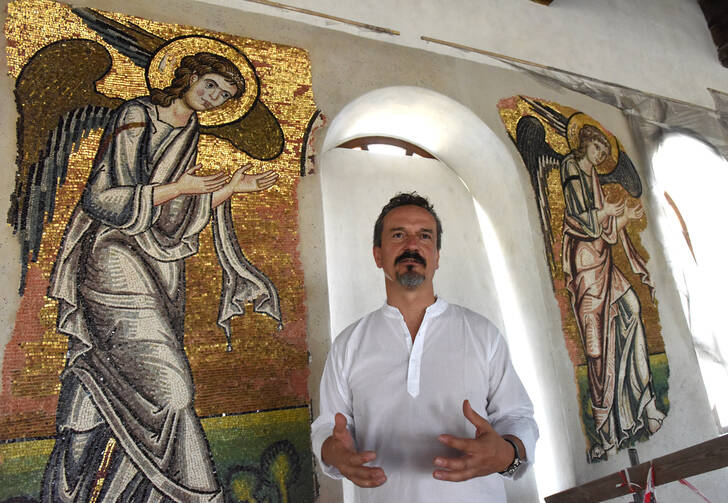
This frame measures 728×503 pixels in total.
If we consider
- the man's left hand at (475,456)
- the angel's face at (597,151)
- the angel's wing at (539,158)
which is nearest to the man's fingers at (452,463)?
the man's left hand at (475,456)

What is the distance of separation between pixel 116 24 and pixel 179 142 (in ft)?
2.61

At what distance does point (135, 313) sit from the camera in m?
2.68

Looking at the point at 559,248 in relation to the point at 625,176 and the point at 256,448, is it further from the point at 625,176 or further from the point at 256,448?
the point at 256,448

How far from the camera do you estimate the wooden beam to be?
192 centimetres

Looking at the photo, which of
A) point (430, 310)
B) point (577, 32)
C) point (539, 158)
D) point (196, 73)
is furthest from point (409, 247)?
point (577, 32)

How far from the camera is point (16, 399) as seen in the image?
7.77ft

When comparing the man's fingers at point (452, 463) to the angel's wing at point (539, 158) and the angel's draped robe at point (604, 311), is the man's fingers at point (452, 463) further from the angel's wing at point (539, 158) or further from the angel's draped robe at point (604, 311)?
the angel's wing at point (539, 158)

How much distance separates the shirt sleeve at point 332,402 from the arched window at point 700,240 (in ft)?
11.9

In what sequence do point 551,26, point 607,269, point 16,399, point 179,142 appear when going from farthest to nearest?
point 551,26 → point 607,269 → point 179,142 → point 16,399

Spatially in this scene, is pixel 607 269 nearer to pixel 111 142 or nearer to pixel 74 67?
pixel 111 142

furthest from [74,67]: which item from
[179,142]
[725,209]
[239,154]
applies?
[725,209]

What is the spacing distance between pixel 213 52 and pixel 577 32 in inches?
139

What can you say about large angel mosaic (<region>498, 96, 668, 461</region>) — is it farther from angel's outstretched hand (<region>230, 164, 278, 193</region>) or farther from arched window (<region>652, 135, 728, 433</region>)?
angel's outstretched hand (<region>230, 164, 278, 193</region>)

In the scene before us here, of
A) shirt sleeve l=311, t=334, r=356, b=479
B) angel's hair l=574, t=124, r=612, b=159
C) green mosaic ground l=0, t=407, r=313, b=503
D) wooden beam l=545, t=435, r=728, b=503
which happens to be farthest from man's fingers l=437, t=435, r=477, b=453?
angel's hair l=574, t=124, r=612, b=159
